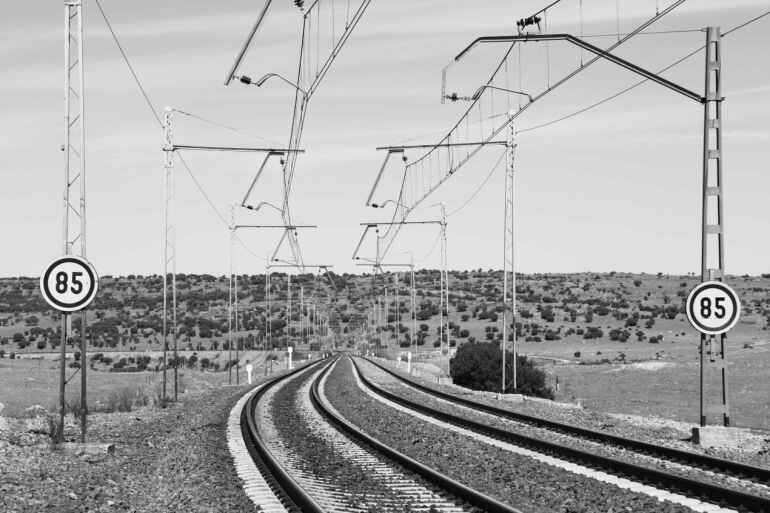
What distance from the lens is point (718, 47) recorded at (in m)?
19.2

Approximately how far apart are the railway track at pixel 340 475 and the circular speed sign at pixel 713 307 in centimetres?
618

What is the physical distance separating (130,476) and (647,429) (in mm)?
12237

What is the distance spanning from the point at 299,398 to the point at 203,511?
2338cm

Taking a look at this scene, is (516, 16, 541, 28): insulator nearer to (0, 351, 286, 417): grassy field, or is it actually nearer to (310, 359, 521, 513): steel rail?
(310, 359, 521, 513): steel rail

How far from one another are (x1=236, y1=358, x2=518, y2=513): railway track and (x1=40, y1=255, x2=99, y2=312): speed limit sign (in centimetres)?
402

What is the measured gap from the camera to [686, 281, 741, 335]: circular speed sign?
17719 mm

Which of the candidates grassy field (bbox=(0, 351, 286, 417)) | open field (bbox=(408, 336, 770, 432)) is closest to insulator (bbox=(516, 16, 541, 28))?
open field (bbox=(408, 336, 770, 432))

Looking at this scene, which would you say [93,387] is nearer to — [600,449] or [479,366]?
[479,366]

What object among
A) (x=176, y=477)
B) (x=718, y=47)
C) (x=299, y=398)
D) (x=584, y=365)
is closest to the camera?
(x=176, y=477)

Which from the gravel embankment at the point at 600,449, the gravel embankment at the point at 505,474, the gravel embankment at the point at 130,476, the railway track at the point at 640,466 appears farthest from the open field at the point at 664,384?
the gravel embankment at the point at 130,476

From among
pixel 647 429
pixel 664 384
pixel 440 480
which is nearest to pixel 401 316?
pixel 664 384

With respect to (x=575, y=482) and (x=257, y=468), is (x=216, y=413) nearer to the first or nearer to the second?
(x=257, y=468)

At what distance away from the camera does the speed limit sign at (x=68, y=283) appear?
16.1 m

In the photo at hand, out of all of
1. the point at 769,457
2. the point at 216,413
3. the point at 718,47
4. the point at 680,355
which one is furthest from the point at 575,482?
the point at 680,355
